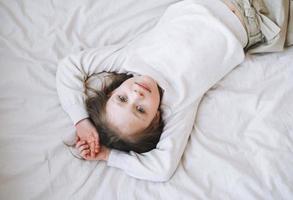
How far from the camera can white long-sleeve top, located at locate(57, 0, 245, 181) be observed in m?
0.95

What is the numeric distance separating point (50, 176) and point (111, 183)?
15cm

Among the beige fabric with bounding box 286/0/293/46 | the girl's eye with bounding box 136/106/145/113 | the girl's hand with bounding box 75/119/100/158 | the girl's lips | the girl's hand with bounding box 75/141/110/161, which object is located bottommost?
the girl's hand with bounding box 75/141/110/161

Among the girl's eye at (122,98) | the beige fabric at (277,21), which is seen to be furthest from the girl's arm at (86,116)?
the beige fabric at (277,21)

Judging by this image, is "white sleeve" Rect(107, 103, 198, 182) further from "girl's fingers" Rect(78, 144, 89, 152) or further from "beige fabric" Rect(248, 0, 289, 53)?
"beige fabric" Rect(248, 0, 289, 53)

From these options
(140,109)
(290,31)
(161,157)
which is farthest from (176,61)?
(290,31)

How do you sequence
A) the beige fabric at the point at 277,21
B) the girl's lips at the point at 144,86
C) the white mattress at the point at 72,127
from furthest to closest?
the beige fabric at the point at 277,21
the girl's lips at the point at 144,86
the white mattress at the point at 72,127

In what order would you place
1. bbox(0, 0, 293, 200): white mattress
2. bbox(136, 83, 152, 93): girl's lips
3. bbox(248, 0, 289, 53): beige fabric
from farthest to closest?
bbox(248, 0, 289, 53): beige fabric
bbox(136, 83, 152, 93): girl's lips
bbox(0, 0, 293, 200): white mattress

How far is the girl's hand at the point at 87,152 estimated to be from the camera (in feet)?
2.84

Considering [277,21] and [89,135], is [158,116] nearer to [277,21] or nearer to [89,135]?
[89,135]

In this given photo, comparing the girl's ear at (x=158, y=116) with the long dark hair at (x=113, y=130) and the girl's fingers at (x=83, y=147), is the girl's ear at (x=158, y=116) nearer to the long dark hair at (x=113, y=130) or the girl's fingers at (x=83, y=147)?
the long dark hair at (x=113, y=130)

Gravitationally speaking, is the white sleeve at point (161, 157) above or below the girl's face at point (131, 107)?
below

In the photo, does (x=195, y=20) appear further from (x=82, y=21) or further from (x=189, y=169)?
(x=189, y=169)

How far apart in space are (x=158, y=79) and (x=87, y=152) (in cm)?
30

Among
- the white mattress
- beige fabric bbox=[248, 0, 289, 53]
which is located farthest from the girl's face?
beige fabric bbox=[248, 0, 289, 53]
